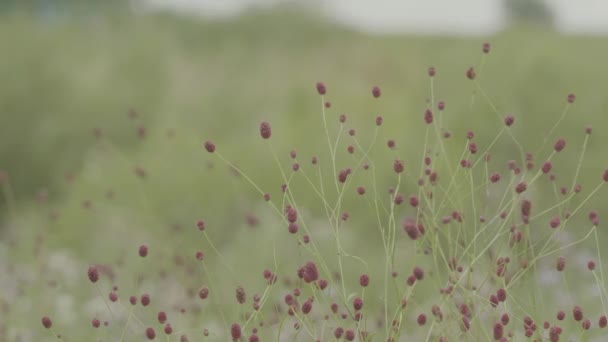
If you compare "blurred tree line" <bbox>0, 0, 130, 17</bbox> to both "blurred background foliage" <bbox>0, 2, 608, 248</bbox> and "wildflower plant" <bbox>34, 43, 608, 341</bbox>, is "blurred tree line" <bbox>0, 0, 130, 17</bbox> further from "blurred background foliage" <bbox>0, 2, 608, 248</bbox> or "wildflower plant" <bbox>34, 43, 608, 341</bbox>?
Result: "wildflower plant" <bbox>34, 43, 608, 341</bbox>

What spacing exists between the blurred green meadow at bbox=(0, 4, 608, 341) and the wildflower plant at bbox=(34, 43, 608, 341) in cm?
6

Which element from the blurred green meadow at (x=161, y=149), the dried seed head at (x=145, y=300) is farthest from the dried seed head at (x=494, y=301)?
the blurred green meadow at (x=161, y=149)

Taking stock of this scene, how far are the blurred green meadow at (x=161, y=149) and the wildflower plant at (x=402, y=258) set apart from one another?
2.5 inches

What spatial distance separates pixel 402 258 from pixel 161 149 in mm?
2377

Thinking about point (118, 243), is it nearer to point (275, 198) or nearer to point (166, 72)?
point (275, 198)

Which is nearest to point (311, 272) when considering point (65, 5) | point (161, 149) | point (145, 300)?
point (145, 300)

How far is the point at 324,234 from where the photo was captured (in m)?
4.57

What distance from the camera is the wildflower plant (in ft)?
6.59

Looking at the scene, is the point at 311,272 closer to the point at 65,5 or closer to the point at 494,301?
the point at 494,301

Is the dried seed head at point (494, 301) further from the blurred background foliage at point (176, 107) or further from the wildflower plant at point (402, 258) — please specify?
the blurred background foliage at point (176, 107)

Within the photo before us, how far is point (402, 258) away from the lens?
176 inches

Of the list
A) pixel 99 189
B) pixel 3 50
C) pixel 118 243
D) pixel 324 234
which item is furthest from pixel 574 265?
pixel 3 50

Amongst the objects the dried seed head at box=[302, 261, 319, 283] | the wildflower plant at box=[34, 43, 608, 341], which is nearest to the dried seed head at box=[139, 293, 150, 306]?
→ the wildflower plant at box=[34, 43, 608, 341]

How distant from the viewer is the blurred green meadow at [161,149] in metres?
4.55
